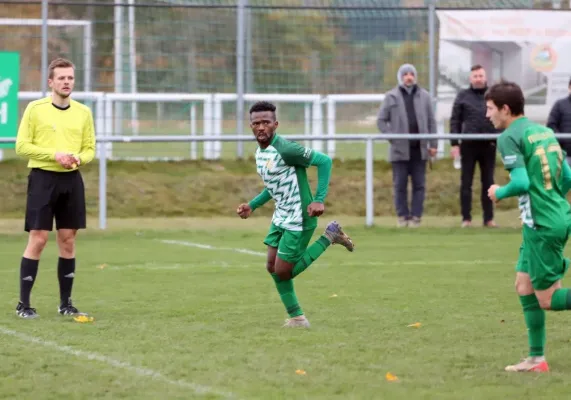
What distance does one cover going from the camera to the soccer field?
249 inches

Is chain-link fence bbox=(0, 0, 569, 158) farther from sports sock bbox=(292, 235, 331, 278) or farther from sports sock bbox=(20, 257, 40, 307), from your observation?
sports sock bbox=(292, 235, 331, 278)

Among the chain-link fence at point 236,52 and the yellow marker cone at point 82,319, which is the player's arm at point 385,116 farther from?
the yellow marker cone at point 82,319

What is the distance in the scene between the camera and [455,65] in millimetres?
19359

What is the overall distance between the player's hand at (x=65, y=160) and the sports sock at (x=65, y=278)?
32.9 inches

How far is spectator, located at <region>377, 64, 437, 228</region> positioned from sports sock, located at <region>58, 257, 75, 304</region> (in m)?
7.73

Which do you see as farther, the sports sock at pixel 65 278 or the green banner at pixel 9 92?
the green banner at pixel 9 92

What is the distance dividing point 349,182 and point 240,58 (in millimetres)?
2610

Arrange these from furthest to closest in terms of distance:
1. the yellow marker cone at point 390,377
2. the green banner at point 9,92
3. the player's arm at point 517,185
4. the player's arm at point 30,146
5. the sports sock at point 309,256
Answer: the green banner at point 9,92
the player's arm at point 30,146
the sports sock at point 309,256
the yellow marker cone at point 390,377
the player's arm at point 517,185

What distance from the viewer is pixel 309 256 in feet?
28.2

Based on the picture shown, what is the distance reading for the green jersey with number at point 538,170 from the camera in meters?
6.48

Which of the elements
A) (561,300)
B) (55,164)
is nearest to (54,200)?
→ (55,164)

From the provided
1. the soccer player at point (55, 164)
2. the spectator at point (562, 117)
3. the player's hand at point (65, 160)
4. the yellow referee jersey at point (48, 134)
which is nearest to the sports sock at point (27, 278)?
the soccer player at point (55, 164)

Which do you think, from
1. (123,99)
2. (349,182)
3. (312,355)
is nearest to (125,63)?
(123,99)

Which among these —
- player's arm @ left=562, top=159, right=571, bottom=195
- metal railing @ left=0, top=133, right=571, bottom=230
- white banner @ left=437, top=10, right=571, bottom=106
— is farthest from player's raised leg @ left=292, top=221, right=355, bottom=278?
white banner @ left=437, top=10, right=571, bottom=106
